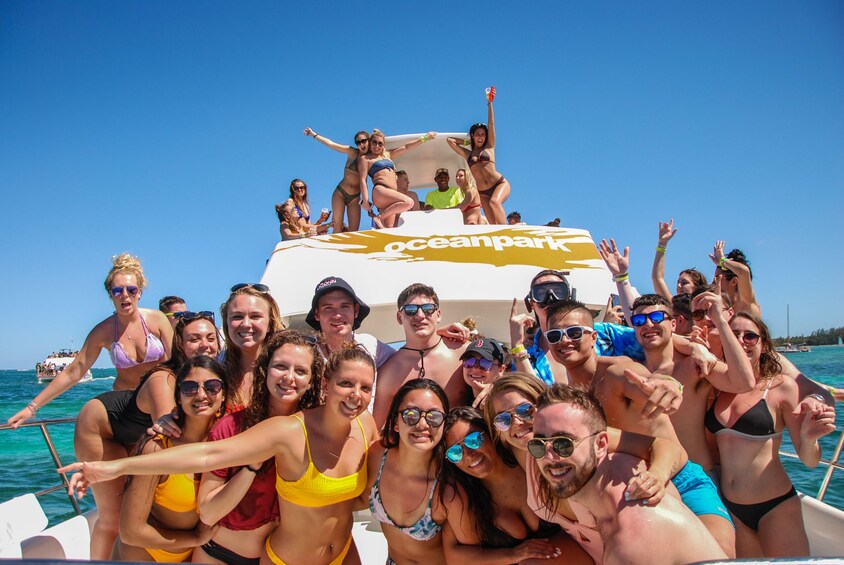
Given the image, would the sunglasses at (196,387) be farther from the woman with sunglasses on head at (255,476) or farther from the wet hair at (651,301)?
the wet hair at (651,301)

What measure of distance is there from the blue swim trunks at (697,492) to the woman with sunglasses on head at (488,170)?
429cm

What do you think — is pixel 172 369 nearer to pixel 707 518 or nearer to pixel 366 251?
pixel 366 251

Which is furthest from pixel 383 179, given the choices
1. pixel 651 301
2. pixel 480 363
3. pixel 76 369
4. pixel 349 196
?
pixel 651 301

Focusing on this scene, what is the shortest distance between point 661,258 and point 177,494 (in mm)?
3762

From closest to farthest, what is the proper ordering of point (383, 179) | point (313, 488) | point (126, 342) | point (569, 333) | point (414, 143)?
point (313, 488) → point (569, 333) → point (126, 342) → point (383, 179) → point (414, 143)

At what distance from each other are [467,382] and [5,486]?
1270 centimetres

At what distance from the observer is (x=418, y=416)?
223 cm

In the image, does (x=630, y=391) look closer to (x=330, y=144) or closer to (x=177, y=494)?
(x=177, y=494)

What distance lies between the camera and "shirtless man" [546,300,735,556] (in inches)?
84.6

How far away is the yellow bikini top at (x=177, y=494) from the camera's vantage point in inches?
91.6

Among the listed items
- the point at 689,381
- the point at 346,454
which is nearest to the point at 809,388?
the point at 689,381

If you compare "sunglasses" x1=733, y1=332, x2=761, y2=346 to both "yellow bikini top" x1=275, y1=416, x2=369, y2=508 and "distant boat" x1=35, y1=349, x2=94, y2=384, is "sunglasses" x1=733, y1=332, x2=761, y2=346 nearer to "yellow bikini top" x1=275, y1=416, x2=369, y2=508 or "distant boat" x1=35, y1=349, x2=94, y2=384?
"yellow bikini top" x1=275, y1=416, x2=369, y2=508

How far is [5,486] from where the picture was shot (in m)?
11.2

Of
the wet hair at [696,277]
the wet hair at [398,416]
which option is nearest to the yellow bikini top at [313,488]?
the wet hair at [398,416]
